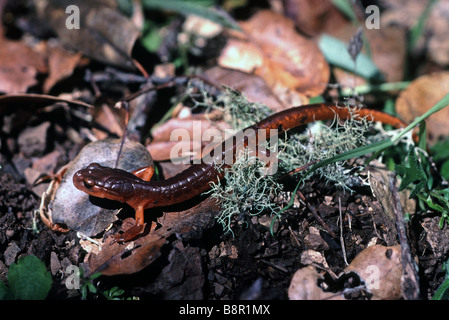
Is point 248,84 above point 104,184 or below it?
above

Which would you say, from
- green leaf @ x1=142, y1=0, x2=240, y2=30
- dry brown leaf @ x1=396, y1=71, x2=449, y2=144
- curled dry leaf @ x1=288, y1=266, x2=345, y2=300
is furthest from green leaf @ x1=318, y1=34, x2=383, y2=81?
curled dry leaf @ x1=288, y1=266, x2=345, y2=300

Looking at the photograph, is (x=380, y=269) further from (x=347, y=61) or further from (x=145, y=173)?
(x=347, y=61)

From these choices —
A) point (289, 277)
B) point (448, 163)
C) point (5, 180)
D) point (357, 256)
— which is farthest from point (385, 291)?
point (5, 180)

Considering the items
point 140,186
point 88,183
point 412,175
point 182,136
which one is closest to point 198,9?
point 182,136

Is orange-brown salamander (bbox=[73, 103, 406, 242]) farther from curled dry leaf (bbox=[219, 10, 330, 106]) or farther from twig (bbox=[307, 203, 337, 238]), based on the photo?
curled dry leaf (bbox=[219, 10, 330, 106])

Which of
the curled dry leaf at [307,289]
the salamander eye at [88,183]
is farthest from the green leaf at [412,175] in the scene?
the salamander eye at [88,183]

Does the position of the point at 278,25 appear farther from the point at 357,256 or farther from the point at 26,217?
the point at 26,217
